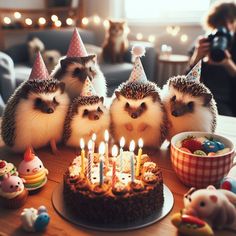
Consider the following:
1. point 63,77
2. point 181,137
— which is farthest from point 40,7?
point 181,137

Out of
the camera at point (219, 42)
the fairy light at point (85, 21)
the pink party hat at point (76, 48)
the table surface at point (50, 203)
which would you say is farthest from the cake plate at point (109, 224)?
the fairy light at point (85, 21)

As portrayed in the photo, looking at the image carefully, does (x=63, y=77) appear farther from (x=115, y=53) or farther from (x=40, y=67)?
(x=115, y=53)

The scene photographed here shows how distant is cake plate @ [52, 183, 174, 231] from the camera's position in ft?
2.15

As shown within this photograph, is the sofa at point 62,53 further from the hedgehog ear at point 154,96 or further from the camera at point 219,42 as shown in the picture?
the hedgehog ear at point 154,96

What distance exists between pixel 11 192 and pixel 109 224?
0.22m

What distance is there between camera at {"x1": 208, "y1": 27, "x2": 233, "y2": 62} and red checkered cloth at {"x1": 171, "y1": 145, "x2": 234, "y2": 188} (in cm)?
79

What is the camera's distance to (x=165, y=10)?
360 centimetres

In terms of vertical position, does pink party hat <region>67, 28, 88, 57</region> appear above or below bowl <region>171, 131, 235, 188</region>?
above

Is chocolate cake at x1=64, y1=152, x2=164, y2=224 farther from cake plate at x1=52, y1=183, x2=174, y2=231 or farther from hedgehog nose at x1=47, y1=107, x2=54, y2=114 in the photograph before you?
hedgehog nose at x1=47, y1=107, x2=54, y2=114

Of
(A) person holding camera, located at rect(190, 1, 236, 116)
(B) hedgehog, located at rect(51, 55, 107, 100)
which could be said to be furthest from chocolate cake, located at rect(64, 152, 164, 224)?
(A) person holding camera, located at rect(190, 1, 236, 116)

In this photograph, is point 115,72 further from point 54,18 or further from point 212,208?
point 212,208

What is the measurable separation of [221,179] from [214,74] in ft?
3.68

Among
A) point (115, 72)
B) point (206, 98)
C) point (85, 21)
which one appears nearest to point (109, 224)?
point (206, 98)

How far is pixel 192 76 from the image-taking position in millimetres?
984
